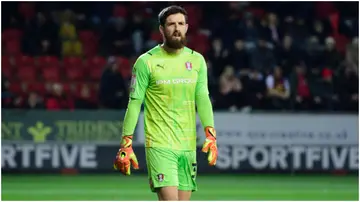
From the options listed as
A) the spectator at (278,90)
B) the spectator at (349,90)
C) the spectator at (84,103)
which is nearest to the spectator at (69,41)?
the spectator at (84,103)

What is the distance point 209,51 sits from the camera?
2136cm

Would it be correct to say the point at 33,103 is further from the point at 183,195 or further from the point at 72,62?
the point at 183,195

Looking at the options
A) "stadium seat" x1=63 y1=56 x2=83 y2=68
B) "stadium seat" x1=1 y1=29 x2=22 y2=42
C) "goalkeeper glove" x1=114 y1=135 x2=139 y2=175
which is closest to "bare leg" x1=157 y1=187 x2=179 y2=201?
"goalkeeper glove" x1=114 y1=135 x2=139 y2=175

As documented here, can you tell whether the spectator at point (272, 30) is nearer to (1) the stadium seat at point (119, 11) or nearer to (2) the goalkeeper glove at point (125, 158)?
(1) the stadium seat at point (119, 11)

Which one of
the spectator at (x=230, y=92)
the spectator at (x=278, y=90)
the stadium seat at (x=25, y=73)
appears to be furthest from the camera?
the stadium seat at (x=25, y=73)

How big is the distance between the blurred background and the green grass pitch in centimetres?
3

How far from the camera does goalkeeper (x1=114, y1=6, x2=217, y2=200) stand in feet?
25.9

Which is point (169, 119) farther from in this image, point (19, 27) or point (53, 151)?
point (19, 27)

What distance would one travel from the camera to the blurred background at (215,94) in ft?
58.5

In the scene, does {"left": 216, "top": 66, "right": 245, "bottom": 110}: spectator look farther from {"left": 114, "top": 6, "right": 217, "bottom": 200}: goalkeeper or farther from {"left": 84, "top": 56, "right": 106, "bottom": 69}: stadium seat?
{"left": 114, "top": 6, "right": 217, "bottom": 200}: goalkeeper

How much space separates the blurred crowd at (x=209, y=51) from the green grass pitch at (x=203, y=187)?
169 centimetres

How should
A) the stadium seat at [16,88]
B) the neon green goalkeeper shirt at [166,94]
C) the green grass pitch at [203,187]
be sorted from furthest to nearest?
the stadium seat at [16,88], the green grass pitch at [203,187], the neon green goalkeeper shirt at [166,94]

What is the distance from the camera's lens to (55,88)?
19.3m

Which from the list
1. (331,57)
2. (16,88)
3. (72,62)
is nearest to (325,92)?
(331,57)
